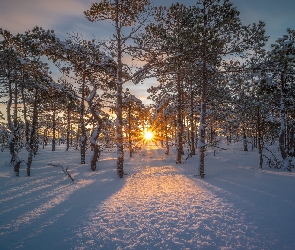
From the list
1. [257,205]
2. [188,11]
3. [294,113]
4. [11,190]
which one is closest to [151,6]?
[188,11]

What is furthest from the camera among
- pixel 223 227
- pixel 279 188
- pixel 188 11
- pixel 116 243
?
pixel 188 11

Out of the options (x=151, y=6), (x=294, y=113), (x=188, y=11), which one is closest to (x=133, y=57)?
(x=151, y=6)

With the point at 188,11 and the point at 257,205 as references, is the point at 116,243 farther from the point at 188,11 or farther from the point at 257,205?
the point at 188,11

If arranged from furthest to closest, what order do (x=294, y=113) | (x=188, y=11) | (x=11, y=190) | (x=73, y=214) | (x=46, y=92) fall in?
(x=294, y=113) → (x=46, y=92) → (x=188, y=11) → (x=11, y=190) → (x=73, y=214)

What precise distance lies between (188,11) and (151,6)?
207cm

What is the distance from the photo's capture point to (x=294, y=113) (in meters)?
16.0

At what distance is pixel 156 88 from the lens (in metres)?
16.3

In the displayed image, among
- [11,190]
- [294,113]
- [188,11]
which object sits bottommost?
[11,190]

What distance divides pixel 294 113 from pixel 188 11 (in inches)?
513

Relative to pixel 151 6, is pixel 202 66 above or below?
below

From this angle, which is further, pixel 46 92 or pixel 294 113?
pixel 294 113

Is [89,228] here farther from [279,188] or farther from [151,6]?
[151,6]

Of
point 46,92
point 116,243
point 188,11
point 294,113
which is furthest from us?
point 294,113

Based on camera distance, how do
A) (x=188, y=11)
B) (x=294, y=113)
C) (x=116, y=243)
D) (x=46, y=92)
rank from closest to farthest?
(x=116, y=243)
(x=188, y=11)
(x=46, y=92)
(x=294, y=113)
